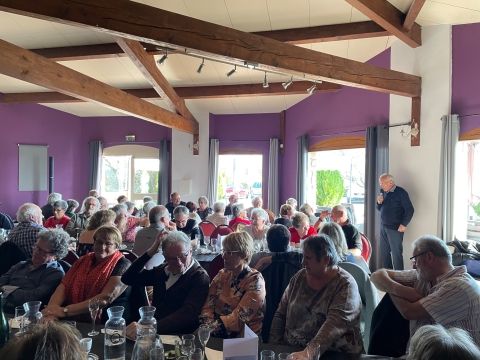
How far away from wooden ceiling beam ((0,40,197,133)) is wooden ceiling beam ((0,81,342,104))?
109 centimetres

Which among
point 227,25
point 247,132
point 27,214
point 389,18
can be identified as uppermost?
point 227,25

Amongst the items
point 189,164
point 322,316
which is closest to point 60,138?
point 189,164

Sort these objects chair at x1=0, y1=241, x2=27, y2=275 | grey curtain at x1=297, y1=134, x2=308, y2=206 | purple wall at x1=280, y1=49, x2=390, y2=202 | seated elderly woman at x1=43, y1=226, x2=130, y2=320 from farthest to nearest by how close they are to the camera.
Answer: grey curtain at x1=297, y1=134, x2=308, y2=206 < purple wall at x1=280, y1=49, x2=390, y2=202 < chair at x1=0, y1=241, x2=27, y2=275 < seated elderly woman at x1=43, y1=226, x2=130, y2=320

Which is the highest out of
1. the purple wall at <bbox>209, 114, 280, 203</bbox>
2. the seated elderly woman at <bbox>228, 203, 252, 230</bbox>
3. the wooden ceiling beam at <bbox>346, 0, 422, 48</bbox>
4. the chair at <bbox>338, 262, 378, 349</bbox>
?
the wooden ceiling beam at <bbox>346, 0, 422, 48</bbox>

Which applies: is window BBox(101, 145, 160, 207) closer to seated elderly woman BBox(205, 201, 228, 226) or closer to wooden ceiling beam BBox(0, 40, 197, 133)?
wooden ceiling beam BBox(0, 40, 197, 133)

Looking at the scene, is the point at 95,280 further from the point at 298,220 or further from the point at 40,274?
the point at 298,220

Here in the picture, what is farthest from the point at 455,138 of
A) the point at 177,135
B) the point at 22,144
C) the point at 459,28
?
the point at 22,144

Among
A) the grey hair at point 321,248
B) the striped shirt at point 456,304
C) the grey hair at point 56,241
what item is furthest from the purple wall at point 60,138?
the striped shirt at point 456,304

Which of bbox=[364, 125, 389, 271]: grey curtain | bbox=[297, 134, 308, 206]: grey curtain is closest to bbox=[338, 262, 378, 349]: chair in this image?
bbox=[364, 125, 389, 271]: grey curtain

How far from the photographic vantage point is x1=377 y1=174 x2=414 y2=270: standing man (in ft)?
18.7

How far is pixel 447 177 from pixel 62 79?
16.8ft

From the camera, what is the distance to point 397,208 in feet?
18.8

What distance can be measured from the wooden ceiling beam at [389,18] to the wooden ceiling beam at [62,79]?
346cm

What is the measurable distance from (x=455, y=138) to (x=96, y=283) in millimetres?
4722
